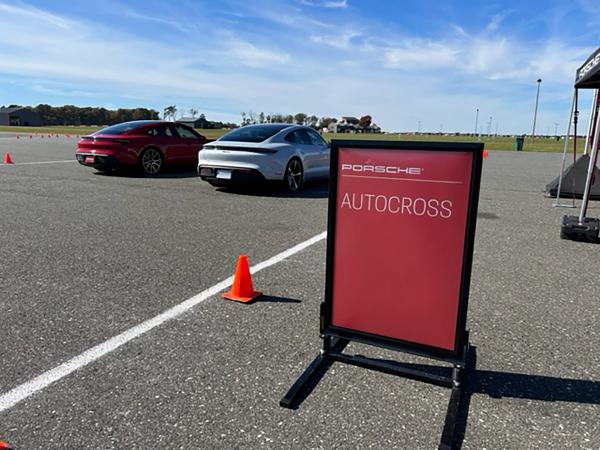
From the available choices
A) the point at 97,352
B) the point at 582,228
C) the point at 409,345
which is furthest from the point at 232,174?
the point at 409,345

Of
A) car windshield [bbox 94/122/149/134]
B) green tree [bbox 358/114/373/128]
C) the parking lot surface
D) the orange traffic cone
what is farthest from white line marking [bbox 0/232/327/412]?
green tree [bbox 358/114/373/128]

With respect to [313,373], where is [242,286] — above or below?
above

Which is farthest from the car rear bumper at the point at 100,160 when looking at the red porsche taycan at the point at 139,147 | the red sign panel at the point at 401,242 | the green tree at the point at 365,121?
the green tree at the point at 365,121

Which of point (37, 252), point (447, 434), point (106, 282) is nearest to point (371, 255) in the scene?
point (447, 434)

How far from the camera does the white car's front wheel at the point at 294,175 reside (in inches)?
357

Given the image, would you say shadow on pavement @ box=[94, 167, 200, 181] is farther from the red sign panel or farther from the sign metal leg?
the red sign panel

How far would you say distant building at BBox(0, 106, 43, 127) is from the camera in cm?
11094

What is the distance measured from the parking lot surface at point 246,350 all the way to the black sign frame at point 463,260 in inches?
8.3

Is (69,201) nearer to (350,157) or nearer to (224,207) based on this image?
(224,207)

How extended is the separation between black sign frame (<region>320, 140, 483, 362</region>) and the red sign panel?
18 mm

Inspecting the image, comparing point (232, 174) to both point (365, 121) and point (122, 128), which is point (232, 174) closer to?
point (122, 128)

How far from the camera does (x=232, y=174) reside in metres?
8.63

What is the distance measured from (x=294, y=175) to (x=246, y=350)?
675 cm

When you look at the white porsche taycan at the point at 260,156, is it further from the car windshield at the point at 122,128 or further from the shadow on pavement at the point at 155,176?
the car windshield at the point at 122,128
